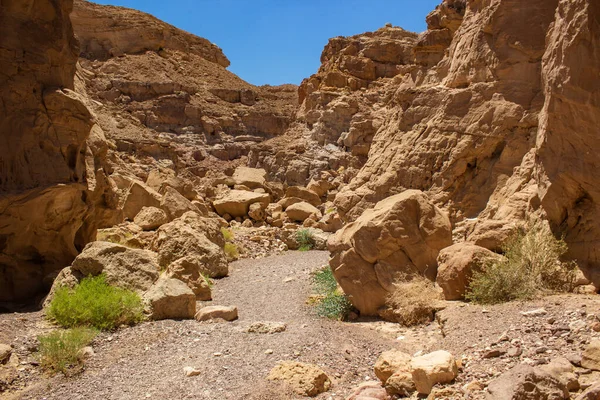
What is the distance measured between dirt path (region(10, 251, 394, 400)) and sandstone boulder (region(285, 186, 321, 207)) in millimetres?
13540

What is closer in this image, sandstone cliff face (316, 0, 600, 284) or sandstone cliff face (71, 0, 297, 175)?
sandstone cliff face (316, 0, 600, 284)

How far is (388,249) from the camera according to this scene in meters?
7.46

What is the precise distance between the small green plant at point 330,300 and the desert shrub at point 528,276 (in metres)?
1.92

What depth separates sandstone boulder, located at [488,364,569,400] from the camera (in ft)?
11.3

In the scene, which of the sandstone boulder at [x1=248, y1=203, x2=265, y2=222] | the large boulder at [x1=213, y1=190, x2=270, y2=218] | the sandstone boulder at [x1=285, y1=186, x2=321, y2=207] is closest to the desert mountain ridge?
the sandstone boulder at [x1=248, y1=203, x2=265, y2=222]

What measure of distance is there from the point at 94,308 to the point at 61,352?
4.44 feet

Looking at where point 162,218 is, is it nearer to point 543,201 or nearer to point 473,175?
point 473,175

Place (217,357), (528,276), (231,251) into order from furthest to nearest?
(231,251), (528,276), (217,357)

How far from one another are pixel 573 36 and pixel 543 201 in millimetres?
1934

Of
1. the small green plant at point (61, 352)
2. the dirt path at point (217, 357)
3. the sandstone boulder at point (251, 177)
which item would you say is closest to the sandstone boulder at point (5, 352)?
the small green plant at point (61, 352)

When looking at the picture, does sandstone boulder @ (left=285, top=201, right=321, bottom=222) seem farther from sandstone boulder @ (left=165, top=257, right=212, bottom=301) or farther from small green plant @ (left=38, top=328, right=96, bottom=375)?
small green plant @ (left=38, top=328, right=96, bottom=375)

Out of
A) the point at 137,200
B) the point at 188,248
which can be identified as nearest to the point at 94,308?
the point at 188,248

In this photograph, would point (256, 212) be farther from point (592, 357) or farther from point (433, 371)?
point (592, 357)

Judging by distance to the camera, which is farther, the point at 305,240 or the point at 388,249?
the point at 305,240
